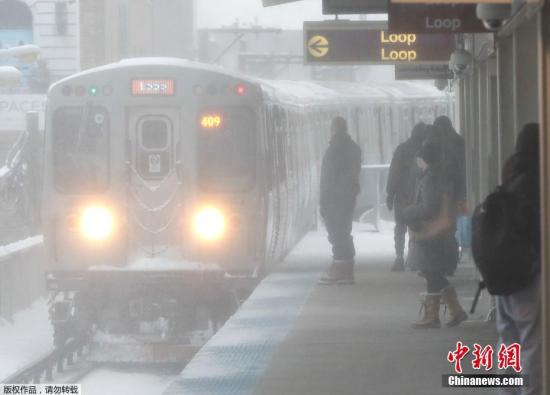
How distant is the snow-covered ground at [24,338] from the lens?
1586cm

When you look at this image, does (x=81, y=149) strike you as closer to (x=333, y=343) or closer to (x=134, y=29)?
(x=333, y=343)

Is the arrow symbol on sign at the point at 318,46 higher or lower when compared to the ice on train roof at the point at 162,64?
higher

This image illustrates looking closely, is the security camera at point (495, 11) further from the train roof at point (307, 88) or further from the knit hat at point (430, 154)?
the train roof at point (307, 88)

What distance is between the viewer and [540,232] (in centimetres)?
715

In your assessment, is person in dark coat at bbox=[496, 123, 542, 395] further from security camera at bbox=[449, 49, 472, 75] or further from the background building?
the background building

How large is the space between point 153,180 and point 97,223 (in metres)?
0.75

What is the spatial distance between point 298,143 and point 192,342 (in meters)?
6.33

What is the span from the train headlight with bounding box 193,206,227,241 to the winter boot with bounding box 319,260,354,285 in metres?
1.20

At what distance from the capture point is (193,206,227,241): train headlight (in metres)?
15.5

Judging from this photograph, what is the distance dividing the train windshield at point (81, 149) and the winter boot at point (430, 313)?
482 cm

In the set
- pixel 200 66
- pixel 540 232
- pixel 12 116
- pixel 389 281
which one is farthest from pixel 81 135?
pixel 12 116

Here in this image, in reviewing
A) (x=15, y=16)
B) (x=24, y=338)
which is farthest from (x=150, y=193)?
(x=15, y=16)

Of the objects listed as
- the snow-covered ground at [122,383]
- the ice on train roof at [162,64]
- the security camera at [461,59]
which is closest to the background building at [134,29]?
the ice on train roof at [162,64]

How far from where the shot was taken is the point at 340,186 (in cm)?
1529
